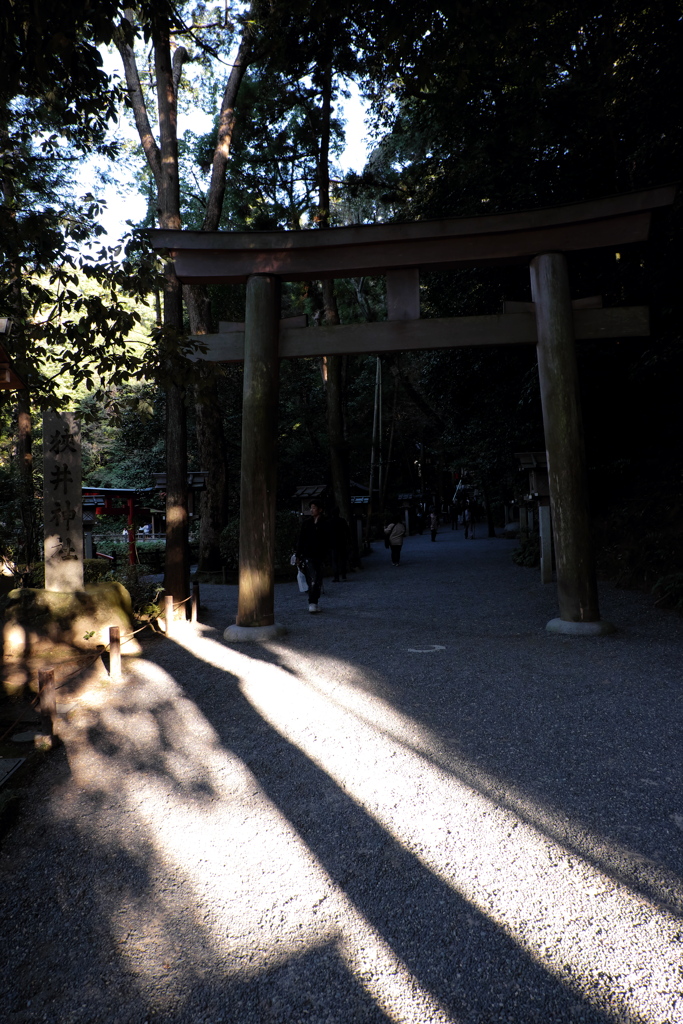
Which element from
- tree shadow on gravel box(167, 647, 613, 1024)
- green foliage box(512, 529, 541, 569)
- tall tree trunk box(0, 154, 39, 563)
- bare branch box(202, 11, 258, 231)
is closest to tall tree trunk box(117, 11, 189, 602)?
bare branch box(202, 11, 258, 231)

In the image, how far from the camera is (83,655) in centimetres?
721

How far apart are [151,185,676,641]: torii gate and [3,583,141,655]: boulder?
1.53m

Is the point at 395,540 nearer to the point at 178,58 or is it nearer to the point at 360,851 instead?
the point at 178,58

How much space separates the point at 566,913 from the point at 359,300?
1300 inches

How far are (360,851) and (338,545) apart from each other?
11.4 meters

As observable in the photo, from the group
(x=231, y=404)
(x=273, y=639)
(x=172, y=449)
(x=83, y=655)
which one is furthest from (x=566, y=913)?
(x=231, y=404)

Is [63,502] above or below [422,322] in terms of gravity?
below

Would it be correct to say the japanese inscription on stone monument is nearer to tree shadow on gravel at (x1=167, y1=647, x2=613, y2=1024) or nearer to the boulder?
the boulder

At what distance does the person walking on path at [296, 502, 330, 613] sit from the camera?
966 centimetres

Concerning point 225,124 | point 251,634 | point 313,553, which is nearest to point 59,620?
point 251,634

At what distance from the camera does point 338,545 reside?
573 inches

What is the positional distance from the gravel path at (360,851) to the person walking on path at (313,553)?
3328 millimetres

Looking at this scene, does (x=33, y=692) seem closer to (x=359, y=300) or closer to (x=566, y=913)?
(x=566, y=913)

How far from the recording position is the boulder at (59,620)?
715 centimetres
